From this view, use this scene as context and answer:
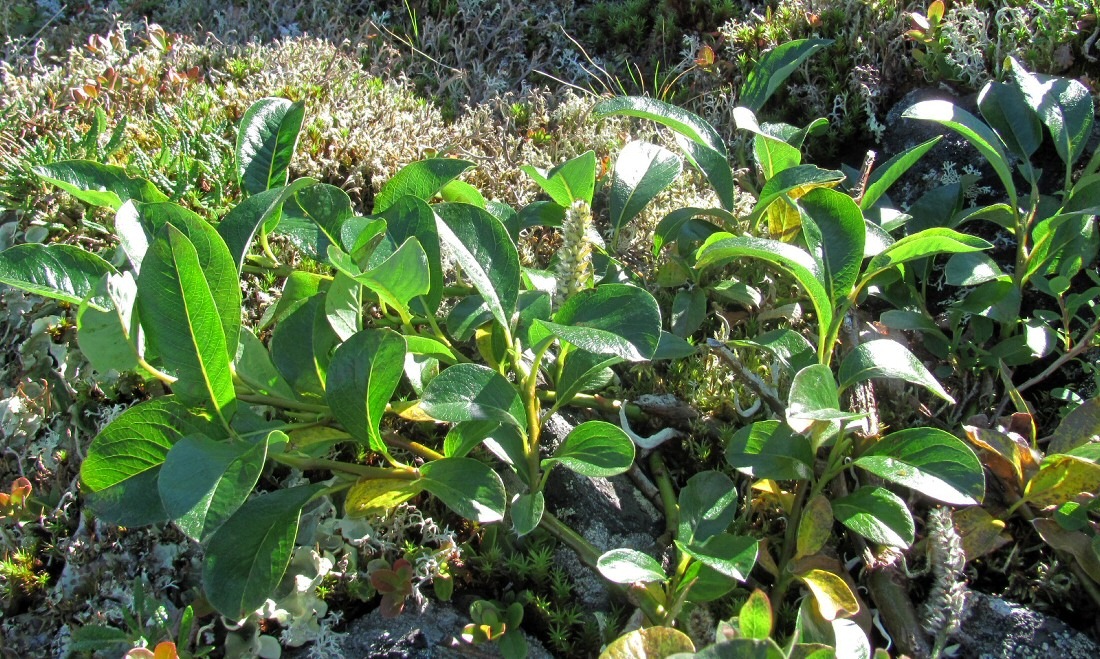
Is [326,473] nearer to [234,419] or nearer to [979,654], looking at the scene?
[234,419]

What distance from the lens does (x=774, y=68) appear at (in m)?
3.18

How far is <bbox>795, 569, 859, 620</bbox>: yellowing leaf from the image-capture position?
1.88m

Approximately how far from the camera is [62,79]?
3465 millimetres

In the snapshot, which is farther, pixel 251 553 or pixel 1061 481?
pixel 1061 481

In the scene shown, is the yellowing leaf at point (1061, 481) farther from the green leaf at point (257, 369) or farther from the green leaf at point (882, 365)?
the green leaf at point (257, 369)

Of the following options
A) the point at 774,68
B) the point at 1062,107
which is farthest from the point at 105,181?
the point at 1062,107

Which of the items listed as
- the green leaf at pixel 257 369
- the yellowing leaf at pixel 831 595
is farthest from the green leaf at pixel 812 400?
the green leaf at pixel 257 369

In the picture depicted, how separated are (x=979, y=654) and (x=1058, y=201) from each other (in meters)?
1.56

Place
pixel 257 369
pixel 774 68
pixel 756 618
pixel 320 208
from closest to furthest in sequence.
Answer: pixel 756 618 → pixel 257 369 → pixel 320 208 → pixel 774 68

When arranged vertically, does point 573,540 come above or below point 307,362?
below

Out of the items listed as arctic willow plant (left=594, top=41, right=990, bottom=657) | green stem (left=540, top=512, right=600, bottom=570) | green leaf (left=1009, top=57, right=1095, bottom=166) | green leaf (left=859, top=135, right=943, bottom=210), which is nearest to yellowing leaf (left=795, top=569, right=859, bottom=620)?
arctic willow plant (left=594, top=41, right=990, bottom=657)

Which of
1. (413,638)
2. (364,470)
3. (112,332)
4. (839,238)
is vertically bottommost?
(413,638)

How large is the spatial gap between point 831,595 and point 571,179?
1.31 metres

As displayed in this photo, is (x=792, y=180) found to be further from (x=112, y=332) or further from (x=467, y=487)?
(x=112, y=332)
